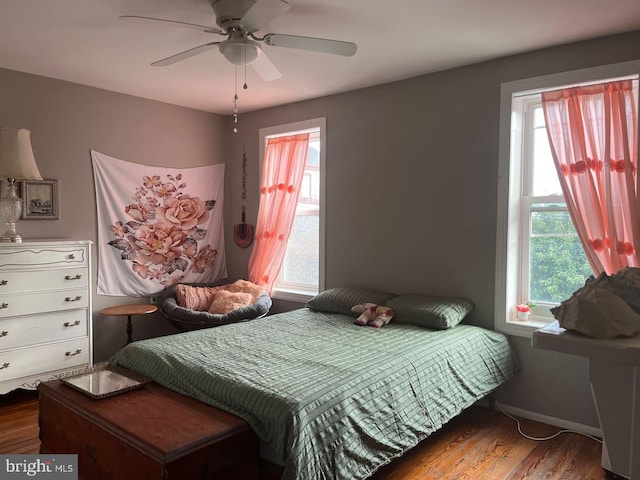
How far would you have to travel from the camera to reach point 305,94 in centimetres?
413

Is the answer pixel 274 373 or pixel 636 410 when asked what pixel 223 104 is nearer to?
pixel 274 373

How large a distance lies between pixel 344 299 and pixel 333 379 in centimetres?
156

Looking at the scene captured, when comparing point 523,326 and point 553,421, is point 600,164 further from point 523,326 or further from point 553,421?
point 553,421

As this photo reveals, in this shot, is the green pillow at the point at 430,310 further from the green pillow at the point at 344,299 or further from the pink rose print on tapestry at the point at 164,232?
the pink rose print on tapestry at the point at 164,232

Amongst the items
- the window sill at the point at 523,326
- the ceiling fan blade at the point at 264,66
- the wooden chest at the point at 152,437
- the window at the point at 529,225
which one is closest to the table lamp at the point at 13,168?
the wooden chest at the point at 152,437

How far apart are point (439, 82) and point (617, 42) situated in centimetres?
112

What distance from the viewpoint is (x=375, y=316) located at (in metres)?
3.33

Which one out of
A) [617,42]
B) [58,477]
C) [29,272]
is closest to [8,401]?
[29,272]

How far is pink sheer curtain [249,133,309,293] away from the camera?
176 inches

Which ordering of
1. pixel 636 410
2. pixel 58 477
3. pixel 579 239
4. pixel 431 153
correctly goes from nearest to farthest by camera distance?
1. pixel 636 410
2. pixel 58 477
3. pixel 579 239
4. pixel 431 153

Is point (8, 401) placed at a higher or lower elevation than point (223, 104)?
lower

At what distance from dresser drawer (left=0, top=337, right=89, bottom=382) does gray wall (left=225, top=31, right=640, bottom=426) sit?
6.65ft

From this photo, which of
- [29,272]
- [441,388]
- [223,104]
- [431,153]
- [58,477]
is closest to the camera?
[58,477]

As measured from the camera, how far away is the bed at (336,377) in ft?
6.23
